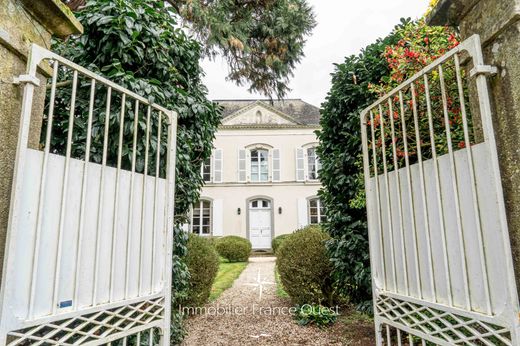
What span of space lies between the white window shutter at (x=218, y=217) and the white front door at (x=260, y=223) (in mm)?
1337

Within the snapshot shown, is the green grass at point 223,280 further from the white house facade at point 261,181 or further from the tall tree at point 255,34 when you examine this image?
the white house facade at point 261,181

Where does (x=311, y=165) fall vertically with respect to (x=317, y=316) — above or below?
above

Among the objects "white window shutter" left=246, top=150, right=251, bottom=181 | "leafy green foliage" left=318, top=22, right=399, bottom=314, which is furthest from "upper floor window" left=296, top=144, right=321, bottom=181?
"leafy green foliage" left=318, top=22, right=399, bottom=314

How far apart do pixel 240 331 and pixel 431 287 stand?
3242 millimetres

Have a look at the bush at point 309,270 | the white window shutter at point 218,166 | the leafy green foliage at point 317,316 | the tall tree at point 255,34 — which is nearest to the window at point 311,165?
the white window shutter at point 218,166

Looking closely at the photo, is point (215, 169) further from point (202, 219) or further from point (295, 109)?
point (295, 109)

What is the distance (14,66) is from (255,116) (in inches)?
585

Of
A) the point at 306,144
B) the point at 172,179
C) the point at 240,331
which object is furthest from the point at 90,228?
the point at 306,144

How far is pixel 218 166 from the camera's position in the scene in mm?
15492

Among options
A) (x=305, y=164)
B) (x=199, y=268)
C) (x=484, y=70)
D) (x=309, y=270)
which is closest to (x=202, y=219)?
(x=305, y=164)

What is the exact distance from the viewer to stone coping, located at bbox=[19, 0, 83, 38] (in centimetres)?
154

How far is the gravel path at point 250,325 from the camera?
151 inches

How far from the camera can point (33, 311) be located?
1305mm

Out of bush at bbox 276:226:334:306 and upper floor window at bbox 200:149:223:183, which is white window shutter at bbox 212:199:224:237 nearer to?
upper floor window at bbox 200:149:223:183
